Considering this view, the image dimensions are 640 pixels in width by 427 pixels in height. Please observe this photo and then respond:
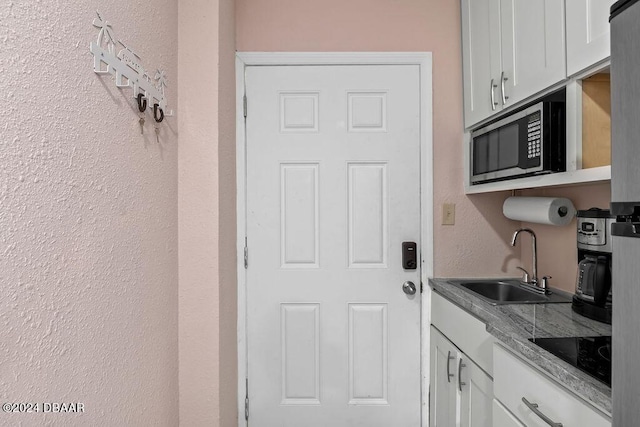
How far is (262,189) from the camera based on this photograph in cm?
218

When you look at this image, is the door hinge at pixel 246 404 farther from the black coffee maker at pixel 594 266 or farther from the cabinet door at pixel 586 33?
the cabinet door at pixel 586 33

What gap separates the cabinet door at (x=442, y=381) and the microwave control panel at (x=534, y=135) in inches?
36.3

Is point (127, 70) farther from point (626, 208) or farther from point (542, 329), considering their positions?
point (542, 329)

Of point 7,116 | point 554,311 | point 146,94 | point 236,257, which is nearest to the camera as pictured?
point 7,116

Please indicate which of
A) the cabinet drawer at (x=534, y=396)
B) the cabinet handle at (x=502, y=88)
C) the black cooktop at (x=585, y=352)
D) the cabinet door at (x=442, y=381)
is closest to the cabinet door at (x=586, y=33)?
the cabinet handle at (x=502, y=88)

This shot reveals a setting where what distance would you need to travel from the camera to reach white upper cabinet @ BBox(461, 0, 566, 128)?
4.48 ft

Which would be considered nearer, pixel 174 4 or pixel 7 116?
pixel 7 116

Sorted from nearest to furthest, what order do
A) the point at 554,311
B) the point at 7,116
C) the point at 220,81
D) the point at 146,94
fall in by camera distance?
the point at 7,116 < the point at 146,94 < the point at 554,311 < the point at 220,81

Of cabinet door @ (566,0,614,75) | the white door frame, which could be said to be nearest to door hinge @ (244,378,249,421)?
the white door frame

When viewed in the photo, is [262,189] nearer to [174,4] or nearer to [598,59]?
[174,4]

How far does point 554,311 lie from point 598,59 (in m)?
0.90

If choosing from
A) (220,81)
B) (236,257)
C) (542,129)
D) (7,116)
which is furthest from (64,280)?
(542,129)

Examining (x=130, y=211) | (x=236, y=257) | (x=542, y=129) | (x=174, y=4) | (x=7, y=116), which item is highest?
(x=174, y=4)

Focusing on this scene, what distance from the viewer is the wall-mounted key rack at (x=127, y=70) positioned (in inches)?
39.3
